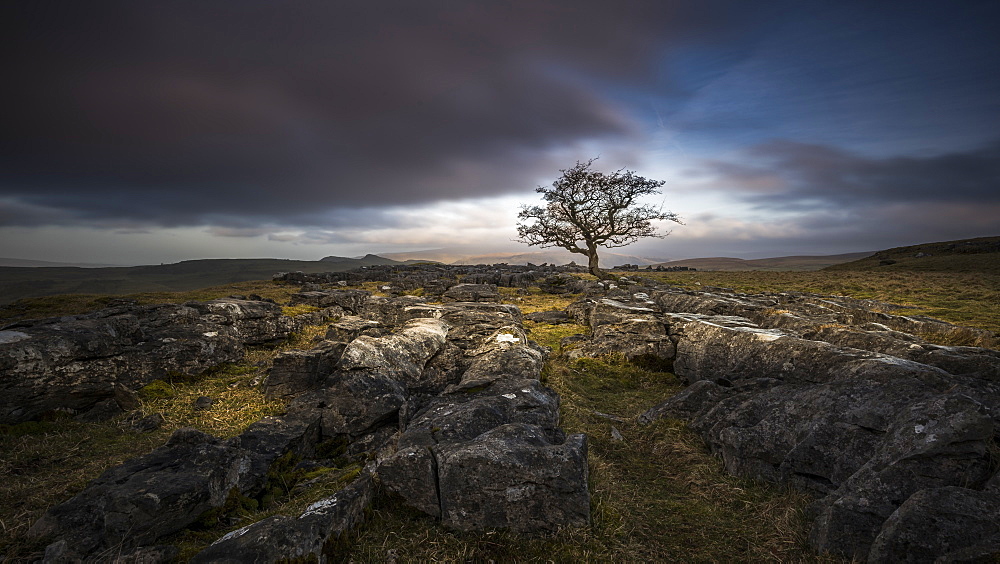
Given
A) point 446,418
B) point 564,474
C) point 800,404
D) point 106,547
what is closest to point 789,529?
point 800,404

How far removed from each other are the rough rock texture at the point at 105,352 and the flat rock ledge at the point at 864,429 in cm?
1270

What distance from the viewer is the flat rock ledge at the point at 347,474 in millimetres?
3945

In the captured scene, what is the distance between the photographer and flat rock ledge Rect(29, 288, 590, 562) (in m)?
3.95

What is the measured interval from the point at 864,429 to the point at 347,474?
25.5ft

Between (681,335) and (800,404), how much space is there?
631cm

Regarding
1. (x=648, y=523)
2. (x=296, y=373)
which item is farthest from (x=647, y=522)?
(x=296, y=373)

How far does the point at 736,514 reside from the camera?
5133mm

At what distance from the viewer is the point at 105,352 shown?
353 inches

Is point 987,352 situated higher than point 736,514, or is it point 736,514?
point 987,352

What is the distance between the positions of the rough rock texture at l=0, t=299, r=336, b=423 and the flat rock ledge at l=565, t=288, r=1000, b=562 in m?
12.7

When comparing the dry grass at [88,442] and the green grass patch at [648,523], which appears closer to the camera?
the green grass patch at [648,523]

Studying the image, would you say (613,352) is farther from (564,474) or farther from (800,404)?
(564,474)

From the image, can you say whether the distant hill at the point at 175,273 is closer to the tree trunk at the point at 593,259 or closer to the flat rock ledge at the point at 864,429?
the tree trunk at the point at 593,259

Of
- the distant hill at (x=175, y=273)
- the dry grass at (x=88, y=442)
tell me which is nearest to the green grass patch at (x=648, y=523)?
the dry grass at (x=88, y=442)
